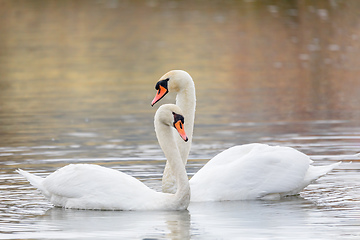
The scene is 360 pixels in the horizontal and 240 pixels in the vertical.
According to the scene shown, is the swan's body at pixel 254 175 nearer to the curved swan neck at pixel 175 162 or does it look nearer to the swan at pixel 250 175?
the swan at pixel 250 175

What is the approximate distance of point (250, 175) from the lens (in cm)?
1094

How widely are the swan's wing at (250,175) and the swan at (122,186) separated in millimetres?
566

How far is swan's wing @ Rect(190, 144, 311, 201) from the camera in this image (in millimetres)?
10867

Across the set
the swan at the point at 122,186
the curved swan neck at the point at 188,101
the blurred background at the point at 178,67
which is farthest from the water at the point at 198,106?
the curved swan neck at the point at 188,101

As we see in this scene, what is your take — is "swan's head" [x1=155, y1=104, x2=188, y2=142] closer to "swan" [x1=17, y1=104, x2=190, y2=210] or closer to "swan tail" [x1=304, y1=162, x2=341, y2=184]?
"swan" [x1=17, y1=104, x2=190, y2=210]

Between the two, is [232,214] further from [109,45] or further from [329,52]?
[109,45]

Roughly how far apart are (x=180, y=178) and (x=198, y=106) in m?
10.2

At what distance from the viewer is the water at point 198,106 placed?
9.73 metres

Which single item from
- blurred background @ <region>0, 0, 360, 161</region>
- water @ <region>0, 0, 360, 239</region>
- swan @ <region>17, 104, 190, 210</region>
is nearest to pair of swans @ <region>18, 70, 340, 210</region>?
swan @ <region>17, 104, 190, 210</region>

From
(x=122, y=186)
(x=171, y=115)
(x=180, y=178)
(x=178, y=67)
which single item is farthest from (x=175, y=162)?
(x=178, y=67)

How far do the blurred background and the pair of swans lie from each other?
107 inches

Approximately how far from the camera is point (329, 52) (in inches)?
1316

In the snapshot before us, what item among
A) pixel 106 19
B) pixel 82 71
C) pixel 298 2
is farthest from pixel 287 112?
pixel 298 2

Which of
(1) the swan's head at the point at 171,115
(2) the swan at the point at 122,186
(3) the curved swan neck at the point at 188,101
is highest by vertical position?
(3) the curved swan neck at the point at 188,101
